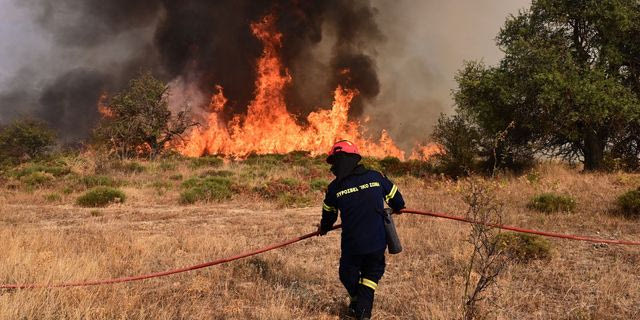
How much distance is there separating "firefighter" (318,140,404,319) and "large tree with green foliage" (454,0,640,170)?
12.9 meters

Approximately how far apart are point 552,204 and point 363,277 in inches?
316

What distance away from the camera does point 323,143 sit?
36.6 meters

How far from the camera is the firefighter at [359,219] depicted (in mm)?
4340

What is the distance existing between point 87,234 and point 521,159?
18.3 m

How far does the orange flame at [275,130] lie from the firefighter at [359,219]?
94.6 feet

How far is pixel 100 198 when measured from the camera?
13.3m

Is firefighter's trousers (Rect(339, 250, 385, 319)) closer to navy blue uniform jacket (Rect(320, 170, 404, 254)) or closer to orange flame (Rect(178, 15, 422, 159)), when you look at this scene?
navy blue uniform jacket (Rect(320, 170, 404, 254))

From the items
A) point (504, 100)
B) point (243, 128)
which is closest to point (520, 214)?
point (504, 100)

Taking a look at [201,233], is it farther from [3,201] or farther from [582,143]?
[582,143]

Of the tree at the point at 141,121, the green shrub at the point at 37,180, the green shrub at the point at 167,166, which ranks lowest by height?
the green shrub at the point at 37,180

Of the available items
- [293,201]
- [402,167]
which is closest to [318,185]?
[293,201]

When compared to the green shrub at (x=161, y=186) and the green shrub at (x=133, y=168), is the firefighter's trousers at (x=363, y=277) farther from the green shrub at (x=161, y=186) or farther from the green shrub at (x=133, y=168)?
the green shrub at (x=133, y=168)

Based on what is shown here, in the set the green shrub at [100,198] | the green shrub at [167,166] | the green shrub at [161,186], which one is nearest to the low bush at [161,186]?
the green shrub at [161,186]

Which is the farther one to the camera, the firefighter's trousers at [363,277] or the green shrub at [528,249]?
the green shrub at [528,249]
